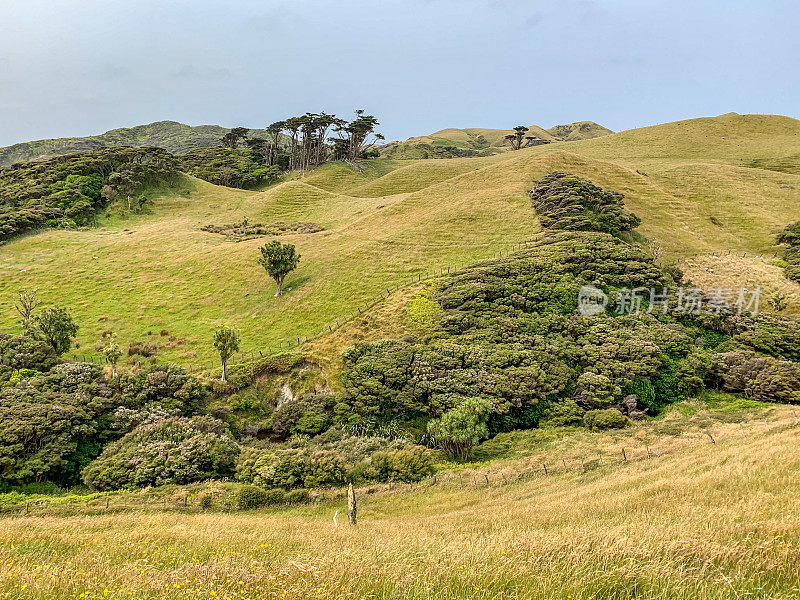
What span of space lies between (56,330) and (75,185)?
60570mm

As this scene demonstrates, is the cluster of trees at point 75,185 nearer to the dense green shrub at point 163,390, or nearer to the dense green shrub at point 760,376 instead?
the dense green shrub at point 163,390

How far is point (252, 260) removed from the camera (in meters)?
54.8

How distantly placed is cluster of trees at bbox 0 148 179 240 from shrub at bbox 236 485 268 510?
233 feet

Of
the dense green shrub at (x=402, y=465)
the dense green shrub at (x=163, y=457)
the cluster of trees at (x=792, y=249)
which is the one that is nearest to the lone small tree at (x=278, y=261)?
the dense green shrub at (x=163, y=457)

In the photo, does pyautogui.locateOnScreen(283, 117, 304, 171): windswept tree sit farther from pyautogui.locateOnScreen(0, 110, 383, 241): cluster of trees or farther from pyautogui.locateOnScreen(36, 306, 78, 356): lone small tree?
pyautogui.locateOnScreen(36, 306, 78, 356): lone small tree

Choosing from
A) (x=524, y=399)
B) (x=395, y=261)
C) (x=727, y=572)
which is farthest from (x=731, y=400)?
(x=395, y=261)

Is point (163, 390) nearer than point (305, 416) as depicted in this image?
No

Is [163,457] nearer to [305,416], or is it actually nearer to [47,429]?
[47,429]

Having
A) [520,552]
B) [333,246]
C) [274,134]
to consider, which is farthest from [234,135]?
[520,552]

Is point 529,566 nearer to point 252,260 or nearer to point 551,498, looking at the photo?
point 551,498

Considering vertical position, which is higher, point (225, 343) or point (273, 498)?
point (225, 343)

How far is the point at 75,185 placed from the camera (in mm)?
79625

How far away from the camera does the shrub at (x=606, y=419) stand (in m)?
26.6

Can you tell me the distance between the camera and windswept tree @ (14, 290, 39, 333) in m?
41.4
